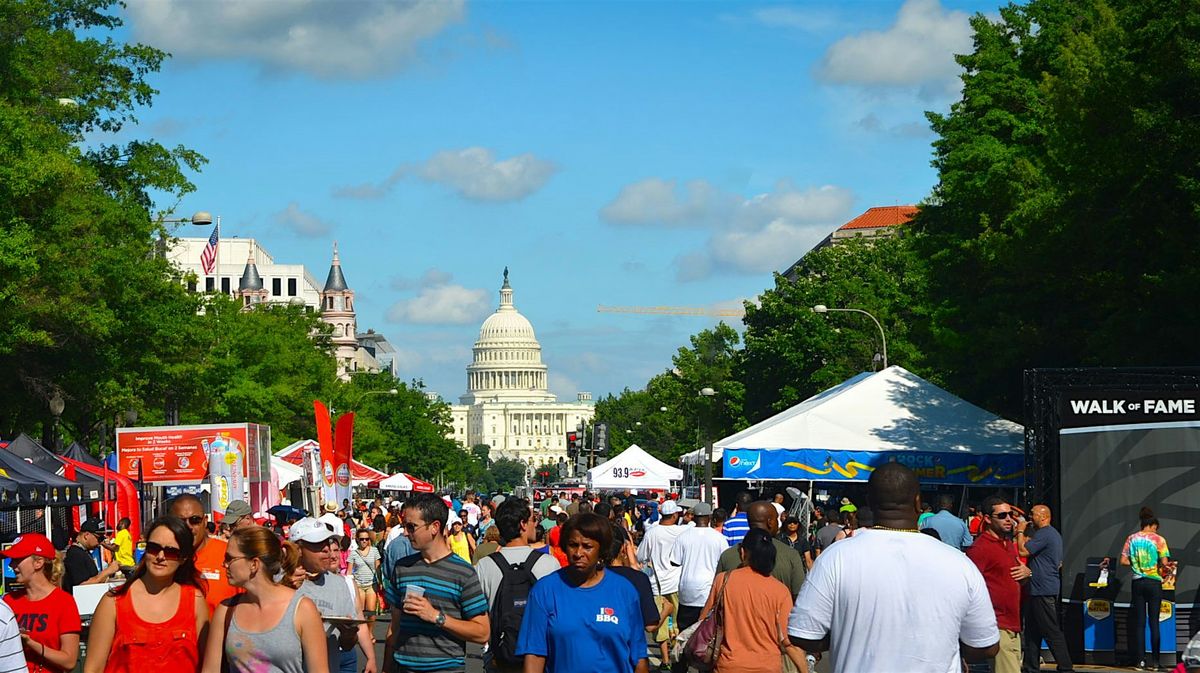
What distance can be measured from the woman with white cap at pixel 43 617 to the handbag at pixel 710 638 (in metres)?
3.43

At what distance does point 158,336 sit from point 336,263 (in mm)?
154266

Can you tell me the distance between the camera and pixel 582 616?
722cm

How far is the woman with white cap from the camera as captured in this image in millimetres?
7957

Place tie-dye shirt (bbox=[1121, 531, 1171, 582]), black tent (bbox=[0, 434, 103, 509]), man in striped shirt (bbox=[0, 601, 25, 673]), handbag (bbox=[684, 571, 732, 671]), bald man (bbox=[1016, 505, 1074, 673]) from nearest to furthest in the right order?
man in striped shirt (bbox=[0, 601, 25, 673]) → handbag (bbox=[684, 571, 732, 671]) → bald man (bbox=[1016, 505, 1074, 673]) → tie-dye shirt (bbox=[1121, 531, 1171, 582]) → black tent (bbox=[0, 434, 103, 509])

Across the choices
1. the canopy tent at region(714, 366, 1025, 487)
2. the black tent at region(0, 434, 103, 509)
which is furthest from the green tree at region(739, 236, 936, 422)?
the black tent at region(0, 434, 103, 509)

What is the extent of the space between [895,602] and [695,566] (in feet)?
30.5

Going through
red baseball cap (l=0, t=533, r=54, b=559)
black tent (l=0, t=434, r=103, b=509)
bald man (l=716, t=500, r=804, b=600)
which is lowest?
bald man (l=716, t=500, r=804, b=600)

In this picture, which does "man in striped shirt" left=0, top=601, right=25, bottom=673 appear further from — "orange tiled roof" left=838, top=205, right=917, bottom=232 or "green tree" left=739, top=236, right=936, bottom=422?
"orange tiled roof" left=838, top=205, right=917, bottom=232

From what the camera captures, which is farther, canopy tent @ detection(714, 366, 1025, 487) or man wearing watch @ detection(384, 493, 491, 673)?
canopy tent @ detection(714, 366, 1025, 487)

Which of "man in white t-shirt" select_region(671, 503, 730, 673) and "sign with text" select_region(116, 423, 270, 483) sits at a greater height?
"sign with text" select_region(116, 423, 270, 483)

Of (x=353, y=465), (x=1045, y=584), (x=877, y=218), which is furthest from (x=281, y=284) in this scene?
(x=1045, y=584)

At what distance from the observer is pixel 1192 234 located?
1201 inches

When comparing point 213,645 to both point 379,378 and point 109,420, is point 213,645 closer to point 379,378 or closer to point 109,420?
point 109,420

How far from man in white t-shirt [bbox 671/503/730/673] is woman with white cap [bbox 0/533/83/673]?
7245 mm
